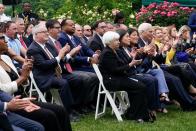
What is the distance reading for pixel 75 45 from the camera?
10070 mm

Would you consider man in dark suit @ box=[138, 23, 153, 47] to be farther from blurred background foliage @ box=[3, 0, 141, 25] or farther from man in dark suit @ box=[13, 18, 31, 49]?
blurred background foliage @ box=[3, 0, 141, 25]

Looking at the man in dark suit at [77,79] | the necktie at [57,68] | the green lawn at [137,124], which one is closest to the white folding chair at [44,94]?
the necktie at [57,68]

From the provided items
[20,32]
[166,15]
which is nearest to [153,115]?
[20,32]

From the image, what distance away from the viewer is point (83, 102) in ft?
32.3

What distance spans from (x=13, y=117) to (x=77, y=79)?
3380mm

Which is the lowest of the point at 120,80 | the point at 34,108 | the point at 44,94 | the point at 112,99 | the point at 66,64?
the point at 112,99

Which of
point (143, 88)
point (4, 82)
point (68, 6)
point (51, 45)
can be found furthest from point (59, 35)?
point (68, 6)

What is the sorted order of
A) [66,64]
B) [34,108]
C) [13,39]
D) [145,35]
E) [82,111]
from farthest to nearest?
[145,35] → [82,111] → [13,39] → [66,64] → [34,108]

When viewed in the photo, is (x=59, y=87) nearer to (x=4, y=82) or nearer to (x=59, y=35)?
(x=59, y=35)

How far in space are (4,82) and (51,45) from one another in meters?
2.78

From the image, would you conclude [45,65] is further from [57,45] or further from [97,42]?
[97,42]

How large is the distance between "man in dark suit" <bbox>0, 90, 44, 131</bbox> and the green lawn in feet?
7.22

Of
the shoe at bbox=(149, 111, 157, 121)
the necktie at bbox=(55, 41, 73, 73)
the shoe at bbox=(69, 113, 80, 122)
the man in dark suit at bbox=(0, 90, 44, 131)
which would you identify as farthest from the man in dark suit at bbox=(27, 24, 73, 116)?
the man in dark suit at bbox=(0, 90, 44, 131)

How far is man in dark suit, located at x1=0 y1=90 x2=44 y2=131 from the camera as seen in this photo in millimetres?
5643
